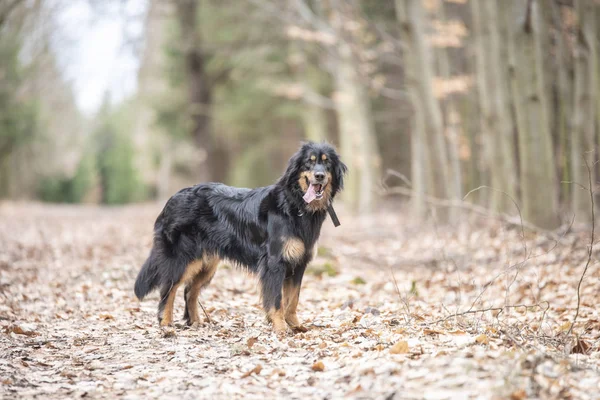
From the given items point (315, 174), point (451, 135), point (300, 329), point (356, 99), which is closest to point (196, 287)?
point (300, 329)

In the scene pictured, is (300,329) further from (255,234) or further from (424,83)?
(424,83)

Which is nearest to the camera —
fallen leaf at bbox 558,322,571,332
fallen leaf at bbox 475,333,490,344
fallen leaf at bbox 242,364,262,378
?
fallen leaf at bbox 242,364,262,378

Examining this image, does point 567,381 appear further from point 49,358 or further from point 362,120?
point 362,120

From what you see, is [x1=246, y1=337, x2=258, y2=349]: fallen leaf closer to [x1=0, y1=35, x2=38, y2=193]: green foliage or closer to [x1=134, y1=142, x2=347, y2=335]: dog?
[x1=134, y1=142, x2=347, y2=335]: dog

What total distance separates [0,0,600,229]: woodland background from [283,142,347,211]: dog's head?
110cm

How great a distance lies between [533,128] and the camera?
9805 mm

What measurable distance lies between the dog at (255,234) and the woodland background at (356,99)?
53.4 inches

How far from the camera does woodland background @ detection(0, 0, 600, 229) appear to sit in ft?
34.3

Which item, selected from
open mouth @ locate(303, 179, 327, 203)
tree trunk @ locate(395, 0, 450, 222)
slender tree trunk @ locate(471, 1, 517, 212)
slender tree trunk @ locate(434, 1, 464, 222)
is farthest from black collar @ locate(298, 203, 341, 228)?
tree trunk @ locate(395, 0, 450, 222)

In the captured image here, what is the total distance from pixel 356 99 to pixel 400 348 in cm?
1465

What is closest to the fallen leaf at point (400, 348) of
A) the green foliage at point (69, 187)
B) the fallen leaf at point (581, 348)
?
the fallen leaf at point (581, 348)

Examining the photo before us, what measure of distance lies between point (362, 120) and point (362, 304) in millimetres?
12223

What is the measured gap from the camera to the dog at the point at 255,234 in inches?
230

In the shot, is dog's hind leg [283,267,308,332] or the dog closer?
the dog
